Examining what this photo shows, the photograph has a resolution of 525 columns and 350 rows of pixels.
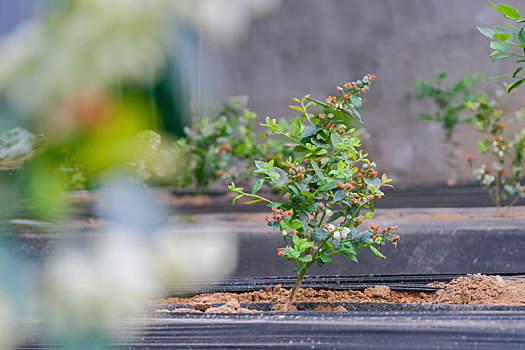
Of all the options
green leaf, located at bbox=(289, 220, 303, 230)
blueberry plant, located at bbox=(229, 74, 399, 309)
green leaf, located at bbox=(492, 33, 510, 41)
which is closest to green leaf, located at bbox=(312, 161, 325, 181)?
blueberry plant, located at bbox=(229, 74, 399, 309)

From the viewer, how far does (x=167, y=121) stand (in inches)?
8.4

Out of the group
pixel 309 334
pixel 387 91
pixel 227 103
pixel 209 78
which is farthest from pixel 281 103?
pixel 209 78

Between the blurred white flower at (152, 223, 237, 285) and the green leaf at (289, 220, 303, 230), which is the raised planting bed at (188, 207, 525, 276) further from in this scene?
→ the blurred white flower at (152, 223, 237, 285)

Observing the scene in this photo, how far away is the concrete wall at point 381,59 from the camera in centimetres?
498

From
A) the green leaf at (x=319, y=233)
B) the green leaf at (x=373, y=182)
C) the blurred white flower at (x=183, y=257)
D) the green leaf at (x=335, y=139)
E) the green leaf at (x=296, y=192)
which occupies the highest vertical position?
the blurred white flower at (x=183, y=257)

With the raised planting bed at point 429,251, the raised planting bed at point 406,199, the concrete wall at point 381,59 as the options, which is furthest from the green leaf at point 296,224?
the concrete wall at point 381,59

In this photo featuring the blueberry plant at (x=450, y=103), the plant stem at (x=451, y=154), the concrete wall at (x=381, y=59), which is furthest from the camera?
the concrete wall at (x=381, y=59)

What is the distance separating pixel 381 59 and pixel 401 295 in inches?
166

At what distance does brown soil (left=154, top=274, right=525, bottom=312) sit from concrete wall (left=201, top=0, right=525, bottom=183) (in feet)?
12.7

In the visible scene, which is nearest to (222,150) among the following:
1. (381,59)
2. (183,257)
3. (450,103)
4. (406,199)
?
(406,199)

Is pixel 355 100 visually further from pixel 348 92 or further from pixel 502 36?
pixel 502 36

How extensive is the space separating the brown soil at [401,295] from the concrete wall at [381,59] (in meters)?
3.86

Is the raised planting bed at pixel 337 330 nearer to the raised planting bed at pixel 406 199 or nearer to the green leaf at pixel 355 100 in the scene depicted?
Result: the green leaf at pixel 355 100

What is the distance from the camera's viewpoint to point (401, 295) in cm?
130
